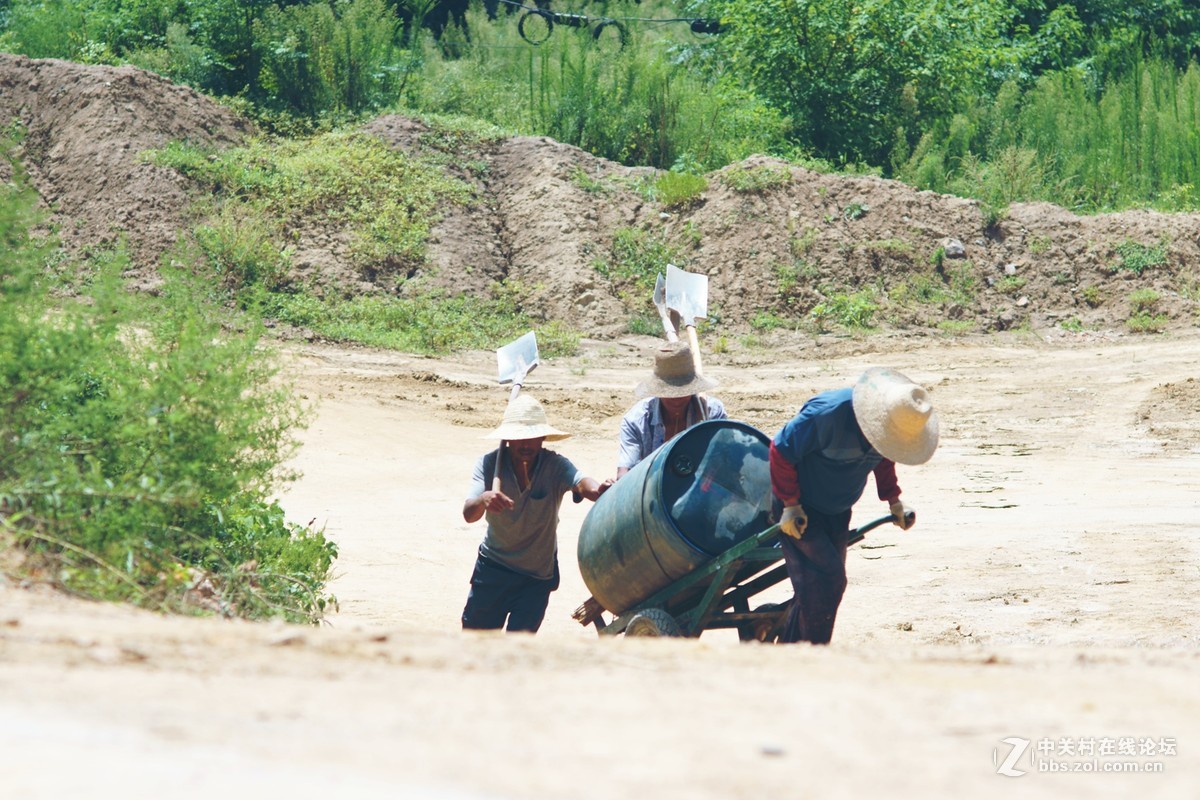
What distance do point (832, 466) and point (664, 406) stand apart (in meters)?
1.12

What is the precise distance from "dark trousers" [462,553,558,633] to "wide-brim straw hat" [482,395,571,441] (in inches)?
23.0

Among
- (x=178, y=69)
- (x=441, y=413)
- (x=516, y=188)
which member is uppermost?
(x=178, y=69)

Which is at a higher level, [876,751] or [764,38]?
[764,38]

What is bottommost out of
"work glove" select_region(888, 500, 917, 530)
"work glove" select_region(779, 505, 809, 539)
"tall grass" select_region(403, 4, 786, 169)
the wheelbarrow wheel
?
the wheelbarrow wheel

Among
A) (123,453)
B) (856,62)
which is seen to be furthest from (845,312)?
(123,453)

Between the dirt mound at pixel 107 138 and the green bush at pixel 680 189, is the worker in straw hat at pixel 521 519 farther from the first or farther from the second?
the green bush at pixel 680 189

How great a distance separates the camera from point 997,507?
883 centimetres

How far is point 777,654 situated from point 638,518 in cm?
128

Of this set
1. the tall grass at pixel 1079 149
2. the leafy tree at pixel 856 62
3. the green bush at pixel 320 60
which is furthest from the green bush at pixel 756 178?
the green bush at pixel 320 60

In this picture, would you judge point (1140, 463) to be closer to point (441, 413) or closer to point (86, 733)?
point (441, 413)

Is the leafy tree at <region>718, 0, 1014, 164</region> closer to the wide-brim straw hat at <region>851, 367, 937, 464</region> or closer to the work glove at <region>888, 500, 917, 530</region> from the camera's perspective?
the work glove at <region>888, 500, 917, 530</region>

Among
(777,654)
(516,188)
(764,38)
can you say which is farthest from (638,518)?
(764,38)

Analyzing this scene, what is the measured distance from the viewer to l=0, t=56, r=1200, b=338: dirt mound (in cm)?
1446

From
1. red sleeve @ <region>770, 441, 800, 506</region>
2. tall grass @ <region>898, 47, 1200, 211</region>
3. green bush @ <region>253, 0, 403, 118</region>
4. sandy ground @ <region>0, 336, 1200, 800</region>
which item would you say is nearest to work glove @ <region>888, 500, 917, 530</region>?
red sleeve @ <region>770, 441, 800, 506</region>
